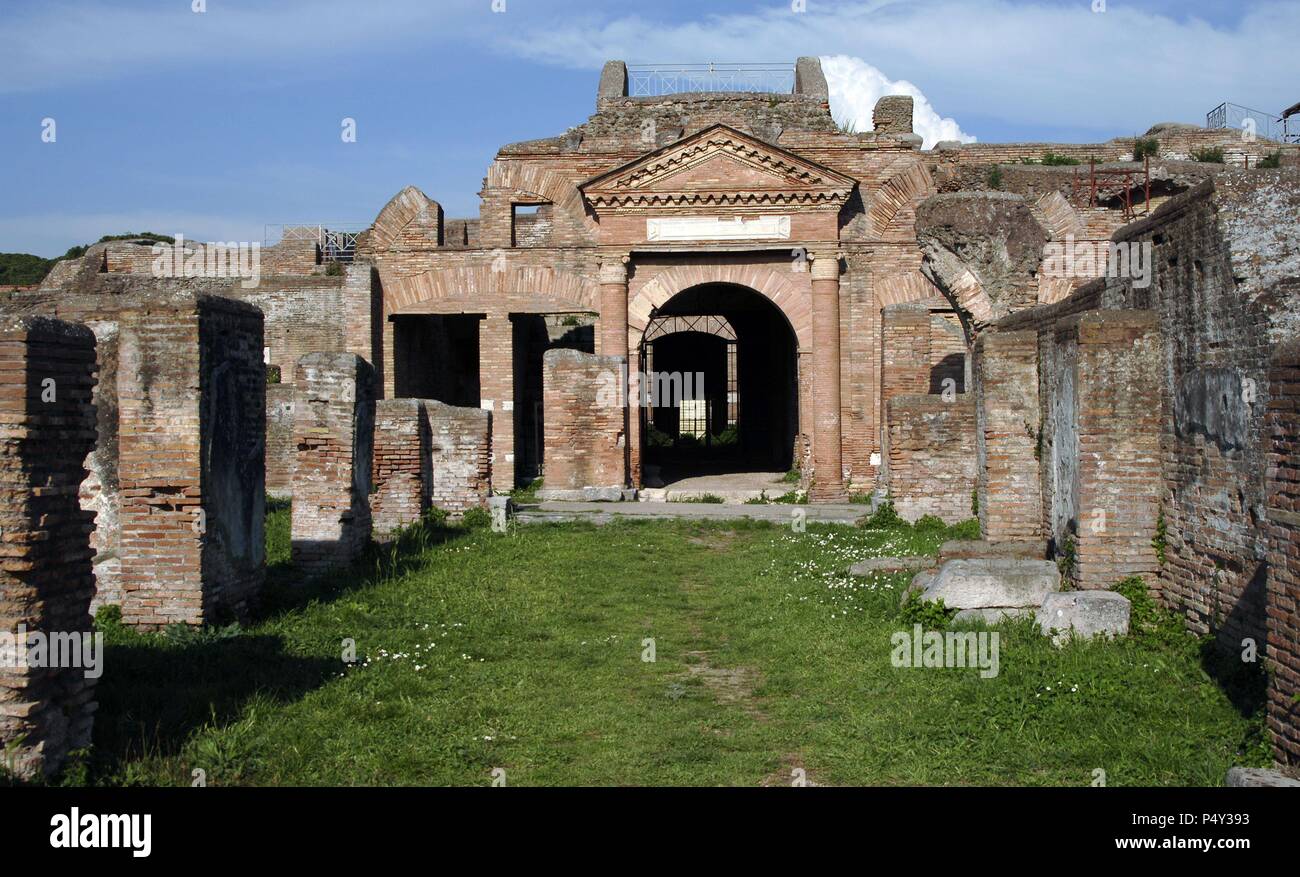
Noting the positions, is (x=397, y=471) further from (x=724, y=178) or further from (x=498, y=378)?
(x=724, y=178)

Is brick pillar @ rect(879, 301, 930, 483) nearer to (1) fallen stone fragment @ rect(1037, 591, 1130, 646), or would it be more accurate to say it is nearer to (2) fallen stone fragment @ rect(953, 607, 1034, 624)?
(2) fallen stone fragment @ rect(953, 607, 1034, 624)

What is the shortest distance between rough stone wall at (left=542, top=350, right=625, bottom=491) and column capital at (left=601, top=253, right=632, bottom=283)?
324 cm

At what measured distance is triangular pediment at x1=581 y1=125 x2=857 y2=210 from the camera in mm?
20953

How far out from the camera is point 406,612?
925 cm

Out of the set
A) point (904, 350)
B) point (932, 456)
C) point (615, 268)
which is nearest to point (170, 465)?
point (932, 456)

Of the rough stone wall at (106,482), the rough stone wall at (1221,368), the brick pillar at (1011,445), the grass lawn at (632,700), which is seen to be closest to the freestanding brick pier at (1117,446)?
the rough stone wall at (1221,368)

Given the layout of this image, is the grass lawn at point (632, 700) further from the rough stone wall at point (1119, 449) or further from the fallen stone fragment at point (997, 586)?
the rough stone wall at point (1119, 449)

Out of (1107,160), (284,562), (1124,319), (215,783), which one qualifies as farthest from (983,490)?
(1107,160)

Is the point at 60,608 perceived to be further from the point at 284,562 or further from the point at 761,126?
the point at 761,126

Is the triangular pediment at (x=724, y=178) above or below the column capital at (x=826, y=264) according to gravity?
above

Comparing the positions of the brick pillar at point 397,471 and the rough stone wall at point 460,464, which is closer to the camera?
the brick pillar at point 397,471

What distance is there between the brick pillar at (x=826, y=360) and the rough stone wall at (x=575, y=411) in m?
4.43

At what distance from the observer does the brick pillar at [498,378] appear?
75.5 ft
